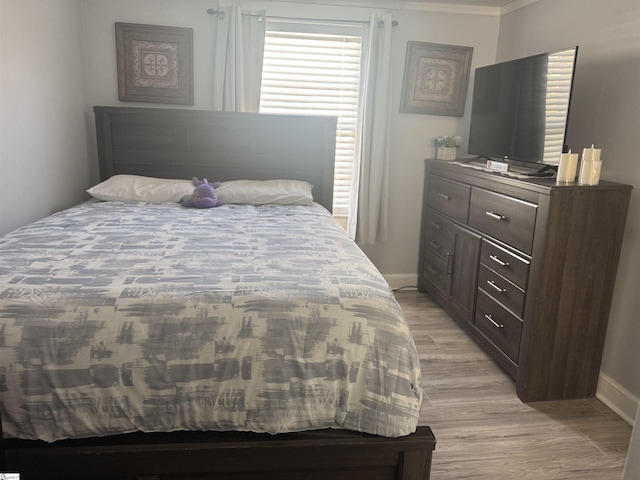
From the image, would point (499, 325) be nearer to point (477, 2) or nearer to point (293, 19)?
point (477, 2)

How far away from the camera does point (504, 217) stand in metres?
2.63

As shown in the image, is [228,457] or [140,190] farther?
[140,190]

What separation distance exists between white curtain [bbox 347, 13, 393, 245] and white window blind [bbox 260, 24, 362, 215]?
0.12 m

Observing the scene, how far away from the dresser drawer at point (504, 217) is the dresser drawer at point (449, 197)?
4.2 inches

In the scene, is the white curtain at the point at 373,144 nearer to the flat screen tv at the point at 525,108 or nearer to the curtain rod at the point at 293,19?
the curtain rod at the point at 293,19

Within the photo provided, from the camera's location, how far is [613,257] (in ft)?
7.62

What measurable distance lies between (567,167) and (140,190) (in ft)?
8.17

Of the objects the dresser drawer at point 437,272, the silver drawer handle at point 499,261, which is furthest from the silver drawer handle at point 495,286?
the dresser drawer at point 437,272

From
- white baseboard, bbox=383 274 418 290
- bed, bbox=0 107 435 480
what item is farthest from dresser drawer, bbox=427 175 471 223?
bed, bbox=0 107 435 480

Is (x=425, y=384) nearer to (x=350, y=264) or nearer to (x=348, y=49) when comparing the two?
(x=350, y=264)

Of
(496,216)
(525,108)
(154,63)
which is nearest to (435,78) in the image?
(525,108)

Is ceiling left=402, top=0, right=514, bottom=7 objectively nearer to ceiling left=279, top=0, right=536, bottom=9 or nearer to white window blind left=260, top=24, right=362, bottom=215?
ceiling left=279, top=0, right=536, bottom=9

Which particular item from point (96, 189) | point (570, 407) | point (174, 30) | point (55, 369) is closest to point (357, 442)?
point (55, 369)

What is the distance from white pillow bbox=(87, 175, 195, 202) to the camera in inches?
124
